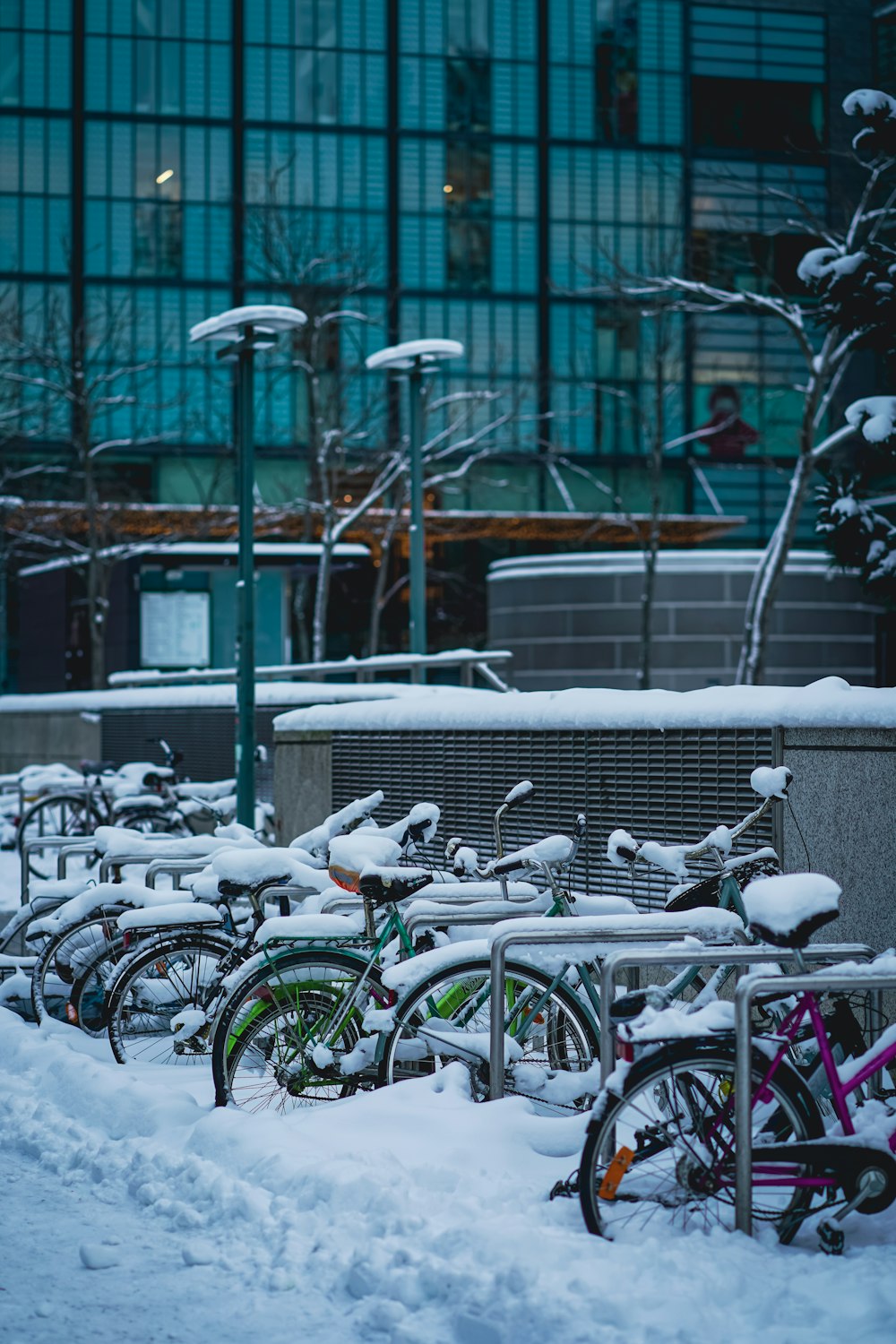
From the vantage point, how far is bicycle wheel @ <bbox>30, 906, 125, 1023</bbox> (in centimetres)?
758

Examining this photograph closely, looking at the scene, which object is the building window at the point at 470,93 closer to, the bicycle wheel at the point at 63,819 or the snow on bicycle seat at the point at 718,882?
the bicycle wheel at the point at 63,819

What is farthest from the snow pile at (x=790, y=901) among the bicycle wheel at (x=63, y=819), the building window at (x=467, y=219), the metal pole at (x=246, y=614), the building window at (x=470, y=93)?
the building window at (x=470, y=93)

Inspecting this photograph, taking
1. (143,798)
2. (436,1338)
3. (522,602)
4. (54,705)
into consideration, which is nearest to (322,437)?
(522,602)

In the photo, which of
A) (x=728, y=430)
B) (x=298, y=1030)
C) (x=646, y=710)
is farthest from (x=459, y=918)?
(x=728, y=430)

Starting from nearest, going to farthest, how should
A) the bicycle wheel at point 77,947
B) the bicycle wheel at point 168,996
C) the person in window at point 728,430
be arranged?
the bicycle wheel at point 168,996
the bicycle wheel at point 77,947
the person in window at point 728,430

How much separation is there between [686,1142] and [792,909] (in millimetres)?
705

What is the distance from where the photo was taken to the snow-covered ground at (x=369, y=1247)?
3977 millimetres

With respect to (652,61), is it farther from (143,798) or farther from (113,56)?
(143,798)

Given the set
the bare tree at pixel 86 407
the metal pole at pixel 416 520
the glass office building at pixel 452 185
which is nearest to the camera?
the metal pole at pixel 416 520

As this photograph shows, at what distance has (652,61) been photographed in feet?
161

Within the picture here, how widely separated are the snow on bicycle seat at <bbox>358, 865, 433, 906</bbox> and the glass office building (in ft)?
126

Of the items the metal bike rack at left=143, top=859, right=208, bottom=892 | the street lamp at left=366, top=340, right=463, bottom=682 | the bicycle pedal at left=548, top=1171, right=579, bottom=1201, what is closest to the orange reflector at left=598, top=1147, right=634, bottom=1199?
the bicycle pedal at left=548, top=1171, right=579, bottom=1201

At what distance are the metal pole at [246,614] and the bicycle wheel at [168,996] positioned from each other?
639cm

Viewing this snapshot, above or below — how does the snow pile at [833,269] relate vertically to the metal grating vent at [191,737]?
above
